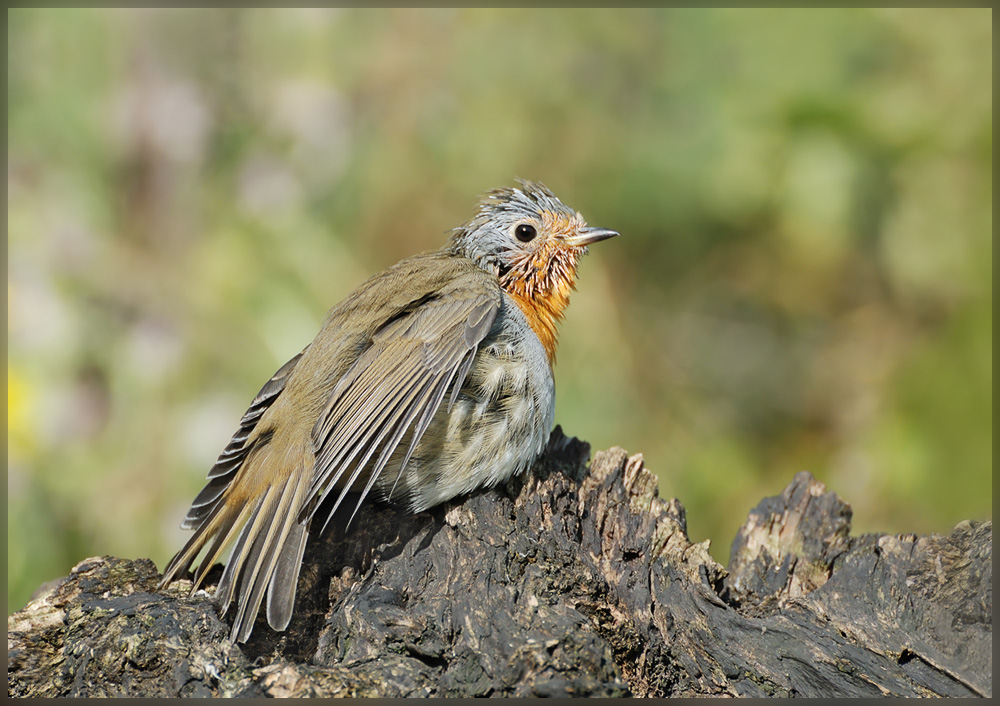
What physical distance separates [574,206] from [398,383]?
269cm

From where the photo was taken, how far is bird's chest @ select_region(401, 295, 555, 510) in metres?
3.36

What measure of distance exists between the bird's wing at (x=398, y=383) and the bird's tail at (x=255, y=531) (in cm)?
9

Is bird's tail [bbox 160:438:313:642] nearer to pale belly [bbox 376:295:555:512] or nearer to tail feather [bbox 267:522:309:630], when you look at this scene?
tail feather [bbox 267:522:309:630]

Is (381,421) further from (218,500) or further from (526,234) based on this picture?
(526,234)

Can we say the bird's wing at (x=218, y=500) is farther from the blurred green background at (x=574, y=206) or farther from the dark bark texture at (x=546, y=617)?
the blurred green background at (x=574, y=206)

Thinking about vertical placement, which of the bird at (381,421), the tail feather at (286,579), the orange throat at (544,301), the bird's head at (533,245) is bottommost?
the tail feather at (286,579)

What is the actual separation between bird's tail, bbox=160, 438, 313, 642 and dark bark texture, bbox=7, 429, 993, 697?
109 millimetres

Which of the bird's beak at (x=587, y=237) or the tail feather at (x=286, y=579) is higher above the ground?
the bird's beak at (x=587, y=237)

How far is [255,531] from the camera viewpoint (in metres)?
3.10

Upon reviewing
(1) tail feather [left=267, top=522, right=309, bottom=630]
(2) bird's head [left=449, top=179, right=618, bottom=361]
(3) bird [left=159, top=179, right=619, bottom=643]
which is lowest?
(1) tail feather [left=267, top=522, right=309, bottom=630]

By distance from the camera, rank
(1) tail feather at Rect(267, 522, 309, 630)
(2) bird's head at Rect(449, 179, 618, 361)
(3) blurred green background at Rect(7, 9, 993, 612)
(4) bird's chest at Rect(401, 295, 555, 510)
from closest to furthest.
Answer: (1) tail feather at Rect(267, 522, 309, 630), (4) bird's chest at Rect(401, 295, 555, 510), (2) bird's head at Rect(449, 179, 618, 361), (3) blurred green background at Rect(7, 9, 993, 612)

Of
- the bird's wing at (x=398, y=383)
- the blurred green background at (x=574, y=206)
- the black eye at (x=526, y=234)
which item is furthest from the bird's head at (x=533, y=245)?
the blurred green background at (x=574, y=206)

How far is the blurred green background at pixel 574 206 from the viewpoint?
516cm

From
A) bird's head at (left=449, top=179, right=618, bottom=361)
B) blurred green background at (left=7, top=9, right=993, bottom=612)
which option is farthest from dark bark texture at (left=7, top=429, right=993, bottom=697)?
blurred green background at (left=7, top=9, right=993, bottom=612)
